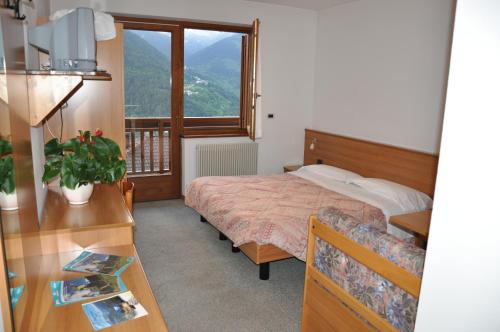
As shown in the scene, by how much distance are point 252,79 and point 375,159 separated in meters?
1.74

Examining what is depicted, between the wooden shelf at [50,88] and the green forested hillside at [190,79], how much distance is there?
316 cm

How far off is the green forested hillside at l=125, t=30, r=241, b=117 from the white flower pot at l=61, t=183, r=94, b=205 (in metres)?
2.91

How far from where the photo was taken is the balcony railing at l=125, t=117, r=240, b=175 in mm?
5039

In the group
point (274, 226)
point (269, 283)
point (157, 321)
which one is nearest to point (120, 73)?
point (274, 226)

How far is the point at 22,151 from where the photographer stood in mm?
1287

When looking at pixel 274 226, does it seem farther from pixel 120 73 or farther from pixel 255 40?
pixel 255 40

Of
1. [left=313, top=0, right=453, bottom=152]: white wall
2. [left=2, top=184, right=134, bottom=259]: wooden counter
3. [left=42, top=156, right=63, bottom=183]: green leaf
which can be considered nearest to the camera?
[left=2, top=184, right=134, bottom=259]: wooden counter

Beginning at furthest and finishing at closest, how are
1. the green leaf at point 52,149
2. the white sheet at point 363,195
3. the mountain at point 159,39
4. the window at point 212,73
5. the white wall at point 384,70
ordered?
1. the window at point 212,73
2. the mountain at point 159,39
3. the white wall at point 384,70
4. the white sheet at point 363,195
5. the green leaf at point 52,149

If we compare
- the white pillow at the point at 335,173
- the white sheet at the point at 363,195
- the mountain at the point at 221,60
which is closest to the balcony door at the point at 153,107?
the mountain at the point at 221,60

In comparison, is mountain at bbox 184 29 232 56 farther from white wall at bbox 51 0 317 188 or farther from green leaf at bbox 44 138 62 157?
green leaf at bbox 44 138 62 157

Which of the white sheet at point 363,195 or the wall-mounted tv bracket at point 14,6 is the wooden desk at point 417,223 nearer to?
the white sheet at point 363,195

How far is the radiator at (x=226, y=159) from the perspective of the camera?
17.0 ft

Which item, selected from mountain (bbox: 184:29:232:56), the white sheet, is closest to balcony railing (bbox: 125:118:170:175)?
mountain (bbox: 184:29:232:56)

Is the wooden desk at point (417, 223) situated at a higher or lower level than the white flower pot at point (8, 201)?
lower
